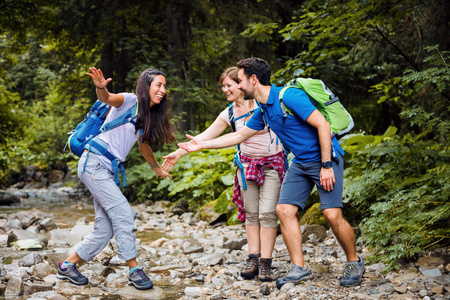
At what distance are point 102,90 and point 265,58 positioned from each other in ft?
32.7

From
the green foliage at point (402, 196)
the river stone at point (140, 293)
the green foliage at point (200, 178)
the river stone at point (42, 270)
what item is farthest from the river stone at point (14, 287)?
the green foliage at point (200, 178)

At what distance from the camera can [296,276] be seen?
4086mm

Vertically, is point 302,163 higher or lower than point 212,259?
higher

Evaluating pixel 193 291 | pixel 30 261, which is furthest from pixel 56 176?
pixel 193 291

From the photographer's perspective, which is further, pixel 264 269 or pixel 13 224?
pixel 13 224

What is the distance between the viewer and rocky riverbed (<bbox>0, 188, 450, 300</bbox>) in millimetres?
3932

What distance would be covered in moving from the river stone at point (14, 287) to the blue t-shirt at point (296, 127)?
2664 millimetres

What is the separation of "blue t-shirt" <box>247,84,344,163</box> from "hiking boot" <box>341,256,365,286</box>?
1.03 metres

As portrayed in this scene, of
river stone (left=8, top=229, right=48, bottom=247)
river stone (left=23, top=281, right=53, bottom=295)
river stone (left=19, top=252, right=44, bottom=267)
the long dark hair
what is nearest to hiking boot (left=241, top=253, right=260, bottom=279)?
the long dark hair

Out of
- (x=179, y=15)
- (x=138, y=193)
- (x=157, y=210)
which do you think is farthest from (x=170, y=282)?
(x=179, y=15)

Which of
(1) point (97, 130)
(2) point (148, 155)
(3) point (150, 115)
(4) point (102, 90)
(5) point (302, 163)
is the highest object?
(4) point (102, 90)

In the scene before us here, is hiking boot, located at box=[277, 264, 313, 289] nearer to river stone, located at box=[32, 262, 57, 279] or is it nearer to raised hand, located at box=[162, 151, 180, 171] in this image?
raised hand, located at box=[162, 151, 180, 171]

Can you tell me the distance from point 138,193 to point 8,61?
707cm

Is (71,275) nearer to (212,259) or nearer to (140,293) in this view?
(140,293)
